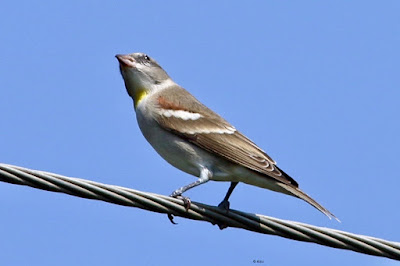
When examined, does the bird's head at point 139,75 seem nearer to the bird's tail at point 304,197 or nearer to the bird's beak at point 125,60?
the bird's beak at point 125,60

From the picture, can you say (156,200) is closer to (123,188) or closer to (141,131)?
(123,188)

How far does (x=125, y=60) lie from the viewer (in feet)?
35.7

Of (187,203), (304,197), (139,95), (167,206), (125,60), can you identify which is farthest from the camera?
(125,60)

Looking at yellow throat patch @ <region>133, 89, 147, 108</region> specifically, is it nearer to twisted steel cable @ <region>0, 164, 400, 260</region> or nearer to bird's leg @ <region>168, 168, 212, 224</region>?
bird's leg @ <region>168, 168, 212, 224</region>

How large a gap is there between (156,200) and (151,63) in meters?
4.90

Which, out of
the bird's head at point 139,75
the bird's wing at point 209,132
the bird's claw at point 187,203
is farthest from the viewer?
the bird's head at point 139,75

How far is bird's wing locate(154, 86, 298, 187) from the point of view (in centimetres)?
923

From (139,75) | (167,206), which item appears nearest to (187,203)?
(167,206)

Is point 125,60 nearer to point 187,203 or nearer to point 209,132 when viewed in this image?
point 209,132

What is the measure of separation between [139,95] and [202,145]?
1621 millimetres

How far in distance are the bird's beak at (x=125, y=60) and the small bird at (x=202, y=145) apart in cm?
34

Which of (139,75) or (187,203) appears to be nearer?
(187,203)

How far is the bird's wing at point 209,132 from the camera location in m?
9.23

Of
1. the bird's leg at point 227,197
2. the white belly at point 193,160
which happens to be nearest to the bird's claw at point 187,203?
the bird's leg at point 227,197
